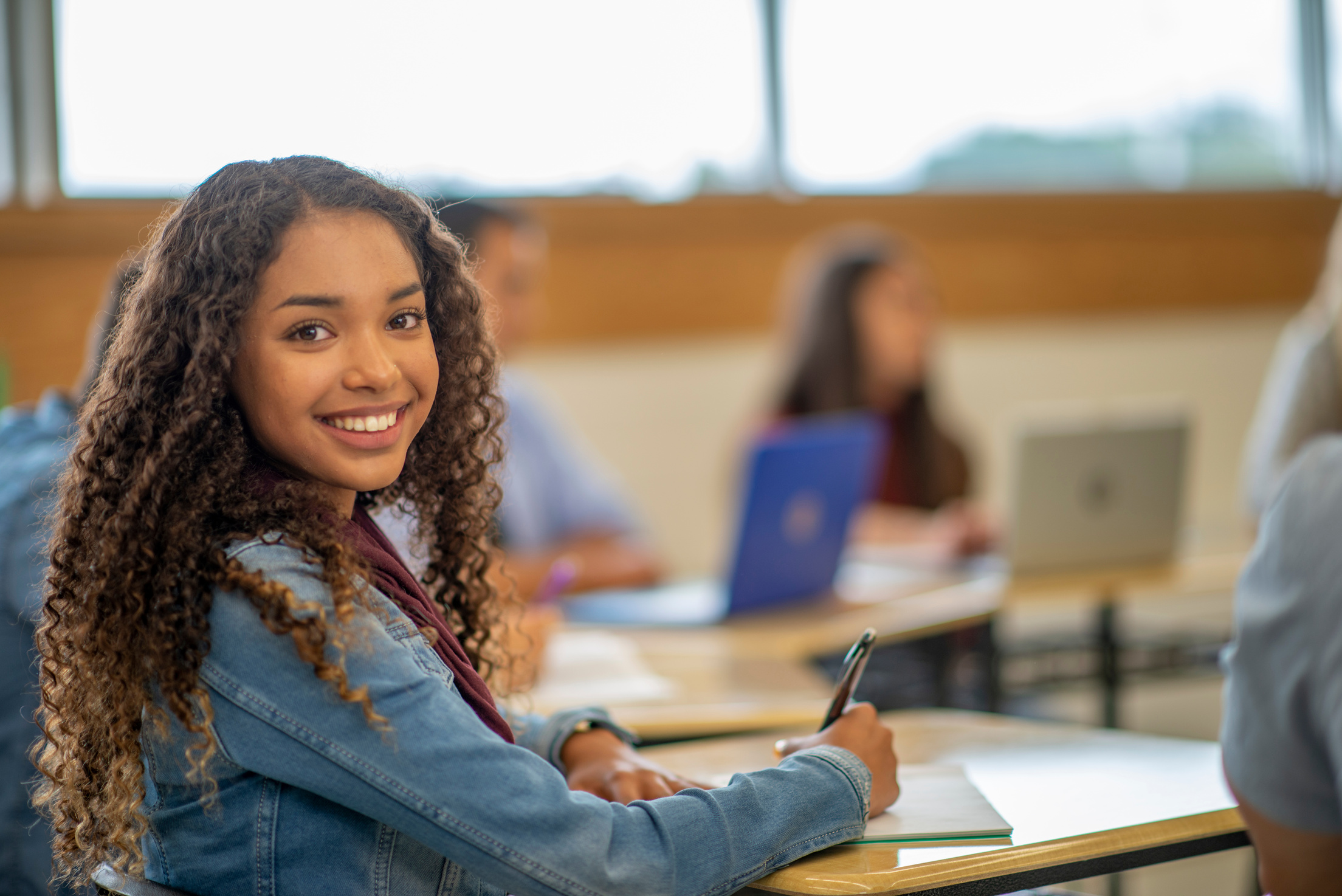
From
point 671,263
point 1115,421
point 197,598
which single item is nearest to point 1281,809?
point 197,598

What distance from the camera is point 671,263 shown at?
401cm

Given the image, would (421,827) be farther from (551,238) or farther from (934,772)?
(551,238)

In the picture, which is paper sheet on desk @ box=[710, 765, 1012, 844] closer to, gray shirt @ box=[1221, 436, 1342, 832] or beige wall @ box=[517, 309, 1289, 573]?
gray shirt @ box=[1221, 436, 1342, 832]

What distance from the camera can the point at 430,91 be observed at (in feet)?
12.0

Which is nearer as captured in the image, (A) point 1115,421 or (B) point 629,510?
(A) point 1115,421

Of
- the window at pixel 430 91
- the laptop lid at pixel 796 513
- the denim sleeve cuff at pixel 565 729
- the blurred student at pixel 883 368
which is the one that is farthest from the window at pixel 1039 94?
the denim sleeve cuff at pixel 565 729

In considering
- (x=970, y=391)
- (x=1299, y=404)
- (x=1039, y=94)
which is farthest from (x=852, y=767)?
(x=1039, y=94)

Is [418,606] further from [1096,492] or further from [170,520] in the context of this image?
[1096,492]

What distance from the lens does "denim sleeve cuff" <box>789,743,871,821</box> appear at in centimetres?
111

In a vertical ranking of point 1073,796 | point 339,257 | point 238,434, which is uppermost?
point 339,257

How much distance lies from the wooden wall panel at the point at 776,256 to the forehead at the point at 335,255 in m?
2.54

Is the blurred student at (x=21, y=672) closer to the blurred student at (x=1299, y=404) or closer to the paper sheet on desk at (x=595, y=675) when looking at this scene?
the paper sheet on desk at (x=595, y=675)

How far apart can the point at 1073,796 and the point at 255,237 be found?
0.89 m

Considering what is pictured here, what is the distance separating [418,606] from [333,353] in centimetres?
22
